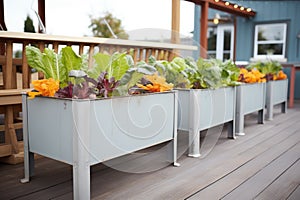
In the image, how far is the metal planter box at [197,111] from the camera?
7.77 ft

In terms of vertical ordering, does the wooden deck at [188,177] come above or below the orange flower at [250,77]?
below

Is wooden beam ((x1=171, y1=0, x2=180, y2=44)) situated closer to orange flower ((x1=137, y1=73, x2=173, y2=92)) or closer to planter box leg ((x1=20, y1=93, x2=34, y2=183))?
orange flower ((x1=137, y1=73, x2=173, y2=92))

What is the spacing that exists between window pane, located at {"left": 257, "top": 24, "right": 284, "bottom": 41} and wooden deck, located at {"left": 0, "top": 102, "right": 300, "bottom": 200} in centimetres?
457

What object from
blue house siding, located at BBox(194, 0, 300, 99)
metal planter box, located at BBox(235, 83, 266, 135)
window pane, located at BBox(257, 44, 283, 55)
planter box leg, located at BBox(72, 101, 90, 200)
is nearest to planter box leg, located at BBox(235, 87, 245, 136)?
metal planter box, located at BBox(235, 83, 266, 135)

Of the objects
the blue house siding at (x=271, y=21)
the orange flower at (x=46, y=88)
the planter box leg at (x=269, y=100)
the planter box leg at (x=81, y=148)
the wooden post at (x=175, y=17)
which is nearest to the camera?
the planter box leg at (x=81, y=148)

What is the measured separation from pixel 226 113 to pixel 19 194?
6.18ft

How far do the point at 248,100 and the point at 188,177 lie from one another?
1.67 meters

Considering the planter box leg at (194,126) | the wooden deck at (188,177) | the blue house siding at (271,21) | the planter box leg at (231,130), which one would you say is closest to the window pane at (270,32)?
the blue house siding at (271,21)

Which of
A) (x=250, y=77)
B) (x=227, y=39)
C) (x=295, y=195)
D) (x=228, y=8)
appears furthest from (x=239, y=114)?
(x=227, y=39)

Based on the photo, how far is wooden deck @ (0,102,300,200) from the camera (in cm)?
170

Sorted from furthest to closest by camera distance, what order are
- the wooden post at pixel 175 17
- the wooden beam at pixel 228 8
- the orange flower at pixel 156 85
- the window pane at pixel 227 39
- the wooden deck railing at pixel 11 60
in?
the window pane at pixel 227 39, the wooden beam at pixel 228 8, the wooden post at pixel 175 17, the wooden deck railing at pixel 11 60, the orange flower at pixel 156 85

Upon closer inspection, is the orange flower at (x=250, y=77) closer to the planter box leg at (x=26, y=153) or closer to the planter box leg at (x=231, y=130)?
the planter box leg at (x=231, y=130)

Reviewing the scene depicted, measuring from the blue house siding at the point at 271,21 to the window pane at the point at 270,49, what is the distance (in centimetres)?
19

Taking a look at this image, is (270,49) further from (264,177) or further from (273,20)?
(264,177)
